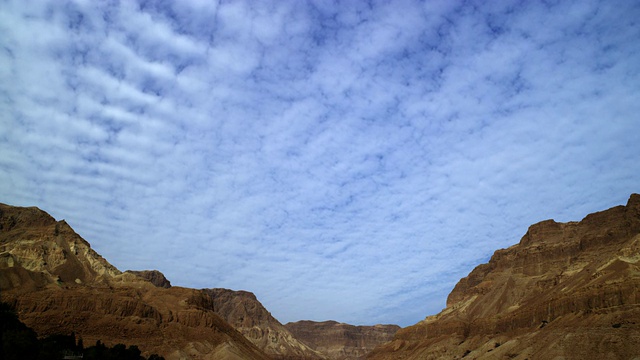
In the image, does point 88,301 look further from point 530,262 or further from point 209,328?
point 530,262

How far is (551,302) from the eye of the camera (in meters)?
93.8

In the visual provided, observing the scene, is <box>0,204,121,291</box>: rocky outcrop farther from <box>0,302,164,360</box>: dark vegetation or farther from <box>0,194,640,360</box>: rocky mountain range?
<box>0,302,164,360</box>: dark vegetation

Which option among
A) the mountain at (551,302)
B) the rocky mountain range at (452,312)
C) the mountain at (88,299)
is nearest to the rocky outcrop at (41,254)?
the mountain at (88,299)

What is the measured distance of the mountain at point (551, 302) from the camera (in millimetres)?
69625

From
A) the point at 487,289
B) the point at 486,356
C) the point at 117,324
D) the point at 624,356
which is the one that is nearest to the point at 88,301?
the point at 117,324

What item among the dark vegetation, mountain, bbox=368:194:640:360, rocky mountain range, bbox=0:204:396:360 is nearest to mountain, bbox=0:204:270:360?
rocky mountain range, bbox=0:204:396:360

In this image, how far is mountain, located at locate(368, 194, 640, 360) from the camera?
6962 centimetres

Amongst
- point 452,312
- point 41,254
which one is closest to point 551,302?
point 452,312

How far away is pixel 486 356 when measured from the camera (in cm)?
9375

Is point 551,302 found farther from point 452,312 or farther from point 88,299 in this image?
point 88,299

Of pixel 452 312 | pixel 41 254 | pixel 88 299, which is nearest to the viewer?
pixel 88 299

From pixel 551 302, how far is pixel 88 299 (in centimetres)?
9306

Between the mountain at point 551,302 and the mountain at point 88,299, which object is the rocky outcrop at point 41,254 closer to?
the mountain at point 88,299

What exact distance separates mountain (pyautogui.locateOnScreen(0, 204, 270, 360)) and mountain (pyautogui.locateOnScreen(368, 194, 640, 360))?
5575 centimetres
